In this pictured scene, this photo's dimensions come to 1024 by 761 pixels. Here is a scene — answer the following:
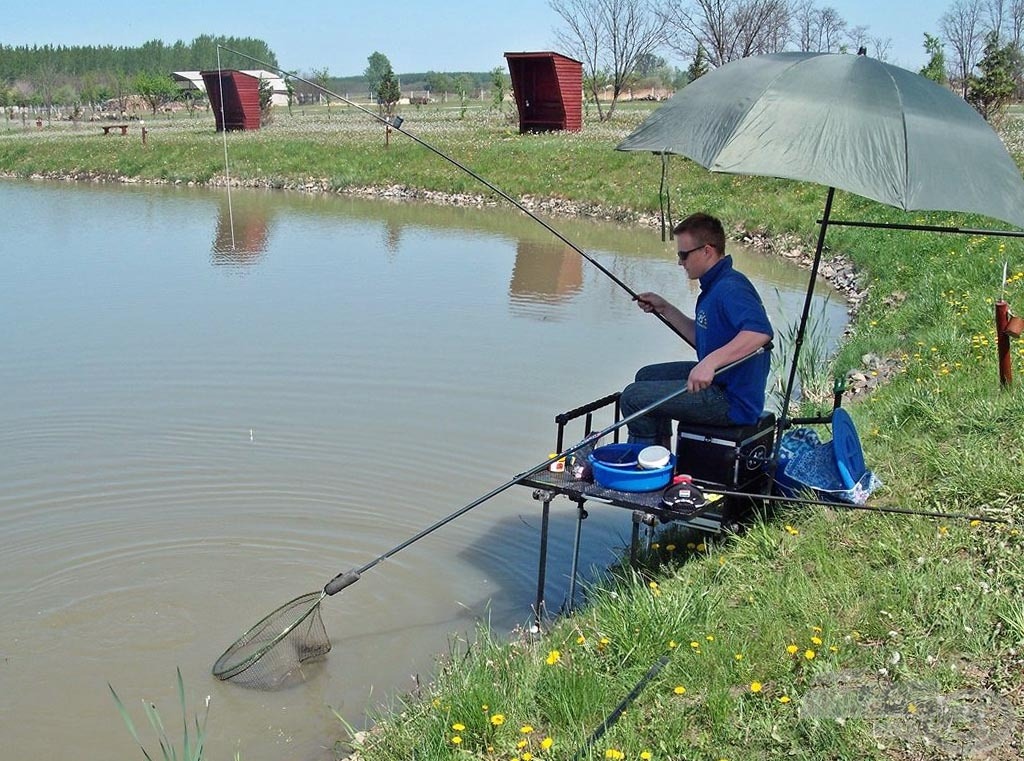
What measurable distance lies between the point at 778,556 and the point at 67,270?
1367 centimetres

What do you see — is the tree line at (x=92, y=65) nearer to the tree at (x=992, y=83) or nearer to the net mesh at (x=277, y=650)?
the tree at (x=992, y=83)

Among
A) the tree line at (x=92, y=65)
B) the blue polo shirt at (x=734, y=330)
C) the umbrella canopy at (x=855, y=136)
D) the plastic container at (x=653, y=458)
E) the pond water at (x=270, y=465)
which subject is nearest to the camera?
the umbrella canopy at (x=855, y=136)

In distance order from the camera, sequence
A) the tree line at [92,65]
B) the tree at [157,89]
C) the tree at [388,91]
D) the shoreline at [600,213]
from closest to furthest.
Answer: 1. the shoreline at [600,213]
2. the tree at [388,91]
3. the tree at [157,89]
4. the tree line at [92,65]

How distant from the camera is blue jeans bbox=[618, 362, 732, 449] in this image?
16.3 ft

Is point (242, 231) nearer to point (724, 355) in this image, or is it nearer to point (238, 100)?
point (724, 355)

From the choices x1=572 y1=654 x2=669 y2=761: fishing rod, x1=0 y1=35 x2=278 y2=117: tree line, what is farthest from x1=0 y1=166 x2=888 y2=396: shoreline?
x1=0 y1=35 x2=278 y2=117: tree line

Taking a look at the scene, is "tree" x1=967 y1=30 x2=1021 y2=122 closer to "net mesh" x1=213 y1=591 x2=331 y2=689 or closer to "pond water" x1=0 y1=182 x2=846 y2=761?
"pond water" x1=0 y1=182 x2=846 y2=761

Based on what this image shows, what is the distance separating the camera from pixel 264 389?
31.3 feet

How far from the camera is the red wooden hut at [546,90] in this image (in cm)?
3759

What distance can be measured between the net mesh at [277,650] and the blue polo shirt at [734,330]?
2.03 m

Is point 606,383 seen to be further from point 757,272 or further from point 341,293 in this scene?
point 757,272

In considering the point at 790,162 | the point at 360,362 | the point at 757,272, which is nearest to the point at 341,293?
the point at 360,362

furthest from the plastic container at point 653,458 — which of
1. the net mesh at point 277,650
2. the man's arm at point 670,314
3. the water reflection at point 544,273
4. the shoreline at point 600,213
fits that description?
the water reflection at point 544,273

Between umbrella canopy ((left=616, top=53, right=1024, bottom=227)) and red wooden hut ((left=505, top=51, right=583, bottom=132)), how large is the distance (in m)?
33.7
